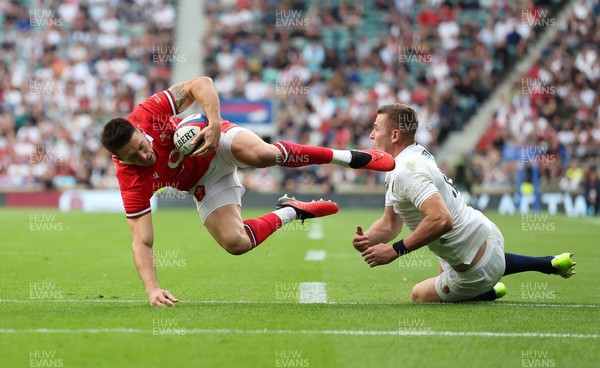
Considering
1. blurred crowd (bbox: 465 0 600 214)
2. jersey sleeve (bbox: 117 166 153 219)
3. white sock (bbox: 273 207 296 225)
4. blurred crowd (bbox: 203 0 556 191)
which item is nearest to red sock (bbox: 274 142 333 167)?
white sock (bbox: 273 207 296 225)

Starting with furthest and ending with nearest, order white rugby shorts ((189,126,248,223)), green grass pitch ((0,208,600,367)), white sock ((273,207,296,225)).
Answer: white sock ((273,207,296,225)) → white rugby shorts ((189,126,248,223)) → green grass pitch ((0,208,600,367))

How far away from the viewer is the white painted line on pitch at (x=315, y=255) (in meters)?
13.1

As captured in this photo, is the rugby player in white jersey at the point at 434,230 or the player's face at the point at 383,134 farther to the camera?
the player's face at the point at 383,134

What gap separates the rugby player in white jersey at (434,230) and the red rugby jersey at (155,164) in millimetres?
1567

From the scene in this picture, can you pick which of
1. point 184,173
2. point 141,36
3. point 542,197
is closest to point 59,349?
point 184,173

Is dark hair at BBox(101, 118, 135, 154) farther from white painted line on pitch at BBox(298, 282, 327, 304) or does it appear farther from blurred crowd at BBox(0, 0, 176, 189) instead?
blurred crowd at BBox(0, 0, 176, 189)

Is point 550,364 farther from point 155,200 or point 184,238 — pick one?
point 155,200

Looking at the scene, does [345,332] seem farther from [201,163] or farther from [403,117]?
[201,163]

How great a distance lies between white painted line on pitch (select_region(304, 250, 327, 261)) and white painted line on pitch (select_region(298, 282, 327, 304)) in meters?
3.02

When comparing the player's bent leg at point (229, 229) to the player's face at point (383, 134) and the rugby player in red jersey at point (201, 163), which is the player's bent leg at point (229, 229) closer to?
the rugby player in red jersey at point (201, 163)

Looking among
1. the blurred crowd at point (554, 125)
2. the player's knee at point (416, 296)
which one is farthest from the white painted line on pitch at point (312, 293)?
the blurred crowd at point (554, 125)

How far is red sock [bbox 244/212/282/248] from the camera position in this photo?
8.50 metres

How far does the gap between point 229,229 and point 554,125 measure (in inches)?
812

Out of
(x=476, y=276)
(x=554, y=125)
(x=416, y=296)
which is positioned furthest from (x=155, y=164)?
(x=554, y=125)
